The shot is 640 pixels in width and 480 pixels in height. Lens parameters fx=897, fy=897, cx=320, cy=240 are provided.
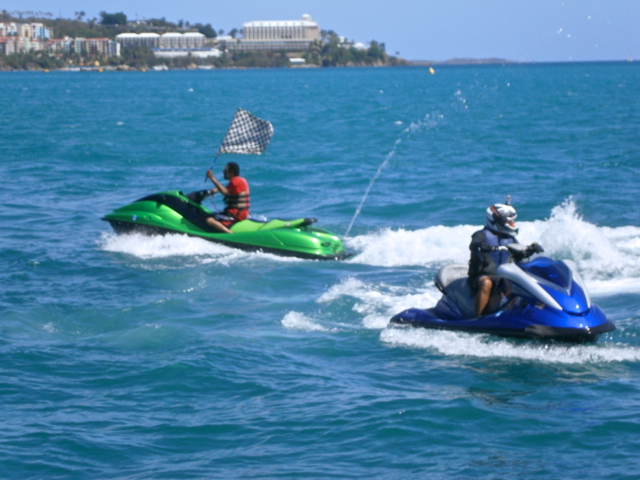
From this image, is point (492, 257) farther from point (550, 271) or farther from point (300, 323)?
point (300, 323)

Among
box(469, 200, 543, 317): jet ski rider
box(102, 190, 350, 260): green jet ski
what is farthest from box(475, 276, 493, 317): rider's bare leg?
box(102, 190, 350, 260): green jet ski

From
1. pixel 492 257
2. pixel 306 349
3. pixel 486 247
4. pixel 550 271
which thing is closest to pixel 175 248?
pixel 306 349

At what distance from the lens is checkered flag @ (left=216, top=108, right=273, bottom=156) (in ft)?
50.9

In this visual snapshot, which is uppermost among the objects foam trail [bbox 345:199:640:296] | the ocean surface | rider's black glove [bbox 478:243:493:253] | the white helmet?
the white helmet

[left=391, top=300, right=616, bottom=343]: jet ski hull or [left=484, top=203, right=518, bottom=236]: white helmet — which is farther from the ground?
[left=484, top=203, right=518, bottom=236]: white helmet

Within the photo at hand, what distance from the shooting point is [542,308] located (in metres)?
8.36

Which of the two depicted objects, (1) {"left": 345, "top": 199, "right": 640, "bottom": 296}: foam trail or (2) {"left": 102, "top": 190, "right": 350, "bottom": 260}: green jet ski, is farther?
(2) {"left": 102, "top": 190, "right": 350, "bottom": 260}: green jet ski

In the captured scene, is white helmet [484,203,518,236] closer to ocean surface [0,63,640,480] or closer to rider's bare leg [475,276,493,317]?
rider's bare leg [475,276,493,317]

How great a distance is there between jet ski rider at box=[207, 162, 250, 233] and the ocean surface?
0.43 m

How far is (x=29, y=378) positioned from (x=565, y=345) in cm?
512

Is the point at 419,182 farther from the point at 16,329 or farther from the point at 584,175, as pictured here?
the point at 16,329

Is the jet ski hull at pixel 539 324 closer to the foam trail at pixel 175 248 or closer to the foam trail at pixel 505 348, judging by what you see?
the foam trail at pixel 505 348

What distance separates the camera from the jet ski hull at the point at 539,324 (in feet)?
26.8

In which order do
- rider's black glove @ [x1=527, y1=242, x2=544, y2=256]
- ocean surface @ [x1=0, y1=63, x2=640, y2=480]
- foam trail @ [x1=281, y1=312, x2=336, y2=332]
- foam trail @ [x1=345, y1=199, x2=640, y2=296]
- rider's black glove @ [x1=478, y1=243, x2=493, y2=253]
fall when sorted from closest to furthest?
ocean surface @ [x1=0, y1=63, x2=640, y2=480]
rider's black glove @ [x1=527, y1=242, x2=544, y2=256]
rider's black glove @ [x1=478, y1=243, x2=493, y2=253]
foam trail @ [x1=281, y1=312, x2=336, y2=332]
foam trail @ [x1=345, y1=199, x2=640, y2=296]
